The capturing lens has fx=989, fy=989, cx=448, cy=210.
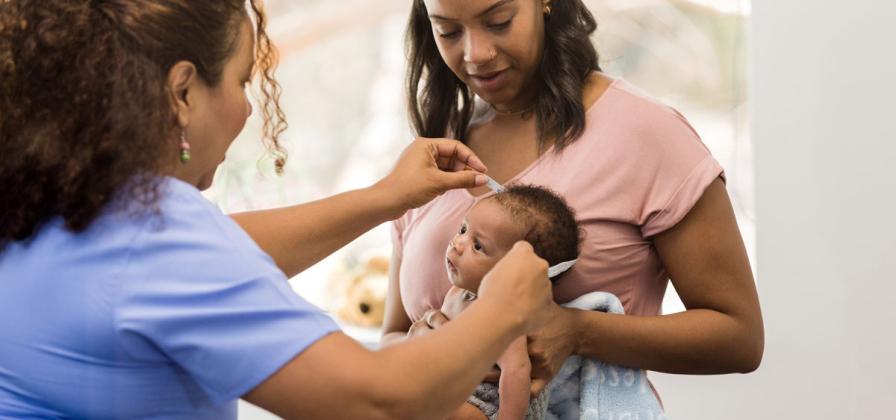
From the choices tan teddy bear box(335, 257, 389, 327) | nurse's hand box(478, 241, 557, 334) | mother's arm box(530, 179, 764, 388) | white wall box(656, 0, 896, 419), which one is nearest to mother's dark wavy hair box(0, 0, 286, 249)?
nurse's hand box(478, 241, 557, 334)

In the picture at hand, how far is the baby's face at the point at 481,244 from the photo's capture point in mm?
1608

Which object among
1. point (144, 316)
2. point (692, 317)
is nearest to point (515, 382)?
point (692, 317)

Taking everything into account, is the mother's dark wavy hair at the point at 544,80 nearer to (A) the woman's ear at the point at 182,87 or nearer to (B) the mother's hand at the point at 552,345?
(B) the mother's hand at the point at 552,345

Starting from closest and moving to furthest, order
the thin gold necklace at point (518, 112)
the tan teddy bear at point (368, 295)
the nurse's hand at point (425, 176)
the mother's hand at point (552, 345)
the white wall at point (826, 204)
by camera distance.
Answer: the mother's hand at point (552, 345), the nurse's hand at point (425, 176), the thin gold necklace at point (518, 112), the white wall at point (826, 204), the tan teddy bear at point (368, 295)

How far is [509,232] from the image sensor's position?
162cm

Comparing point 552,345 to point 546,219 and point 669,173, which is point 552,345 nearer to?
point 546,219

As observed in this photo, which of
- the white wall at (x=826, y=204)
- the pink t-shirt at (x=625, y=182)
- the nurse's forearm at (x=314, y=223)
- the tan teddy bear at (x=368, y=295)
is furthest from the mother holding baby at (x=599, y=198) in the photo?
the tan teddy bear at (x=368, y=295)

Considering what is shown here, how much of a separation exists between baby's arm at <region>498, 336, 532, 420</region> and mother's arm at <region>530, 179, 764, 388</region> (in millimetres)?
21

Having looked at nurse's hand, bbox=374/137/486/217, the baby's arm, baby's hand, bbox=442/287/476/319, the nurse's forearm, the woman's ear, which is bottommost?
the baby's arm

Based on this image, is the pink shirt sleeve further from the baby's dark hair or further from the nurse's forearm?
the nurse's forearm

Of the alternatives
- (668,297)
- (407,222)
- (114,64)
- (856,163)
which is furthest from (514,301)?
(668,297)

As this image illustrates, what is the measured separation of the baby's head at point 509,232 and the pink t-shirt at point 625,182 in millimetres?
28

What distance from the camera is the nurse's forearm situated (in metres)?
1.57

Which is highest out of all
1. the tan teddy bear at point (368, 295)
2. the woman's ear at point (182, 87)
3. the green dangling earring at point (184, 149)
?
the woman's ear at point (182, 87)
